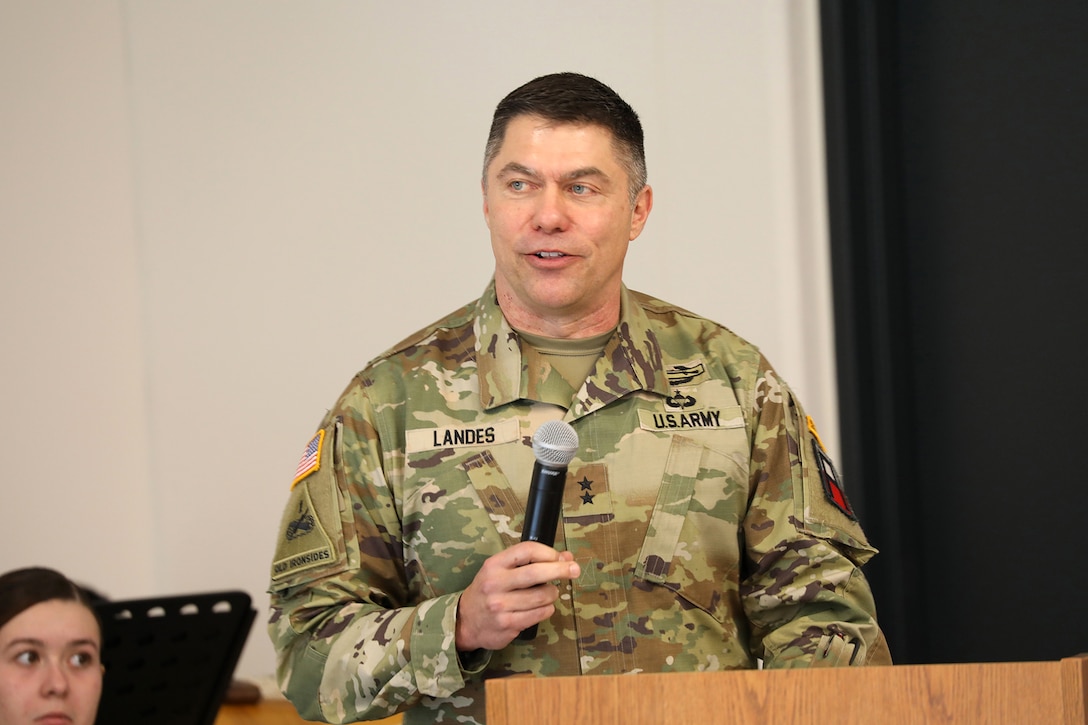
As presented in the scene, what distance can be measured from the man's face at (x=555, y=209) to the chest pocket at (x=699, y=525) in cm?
30

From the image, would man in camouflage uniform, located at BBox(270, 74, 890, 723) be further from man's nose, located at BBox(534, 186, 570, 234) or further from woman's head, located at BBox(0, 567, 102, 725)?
woman's head, located at BBox(0, 567, 102, 725)

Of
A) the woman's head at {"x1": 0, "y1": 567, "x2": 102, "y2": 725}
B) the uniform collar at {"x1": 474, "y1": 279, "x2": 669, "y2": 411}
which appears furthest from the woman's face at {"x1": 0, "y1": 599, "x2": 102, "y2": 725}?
the uniform collar at {"x1": 474, "y1": 279, "x2": 669, "y2": 411}

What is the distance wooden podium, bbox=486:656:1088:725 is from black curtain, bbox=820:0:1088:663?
4.69ft

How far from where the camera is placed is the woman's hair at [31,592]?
2232 millimetres

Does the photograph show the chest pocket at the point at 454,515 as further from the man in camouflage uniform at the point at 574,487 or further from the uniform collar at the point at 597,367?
the uniform collar at the point at 597,367

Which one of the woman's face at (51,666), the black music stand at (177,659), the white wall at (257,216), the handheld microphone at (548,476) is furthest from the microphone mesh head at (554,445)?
the white wall at (257,216)

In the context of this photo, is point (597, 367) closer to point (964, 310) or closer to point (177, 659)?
point (177, 659)

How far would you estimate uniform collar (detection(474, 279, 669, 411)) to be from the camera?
1.84 m

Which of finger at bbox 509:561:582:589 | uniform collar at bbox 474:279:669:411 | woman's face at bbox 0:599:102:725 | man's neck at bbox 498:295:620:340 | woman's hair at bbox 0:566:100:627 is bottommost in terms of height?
woman's face at bbox 0:599:102:725

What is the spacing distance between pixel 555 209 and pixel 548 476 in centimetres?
51

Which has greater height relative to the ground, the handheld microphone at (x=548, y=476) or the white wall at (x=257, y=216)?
the white wall at (x=257, y=216)

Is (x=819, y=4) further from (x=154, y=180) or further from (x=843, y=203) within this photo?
(x=154, y=180)

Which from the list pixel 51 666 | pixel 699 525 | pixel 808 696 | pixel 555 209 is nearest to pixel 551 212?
pixel 555 209

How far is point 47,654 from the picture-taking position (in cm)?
221
